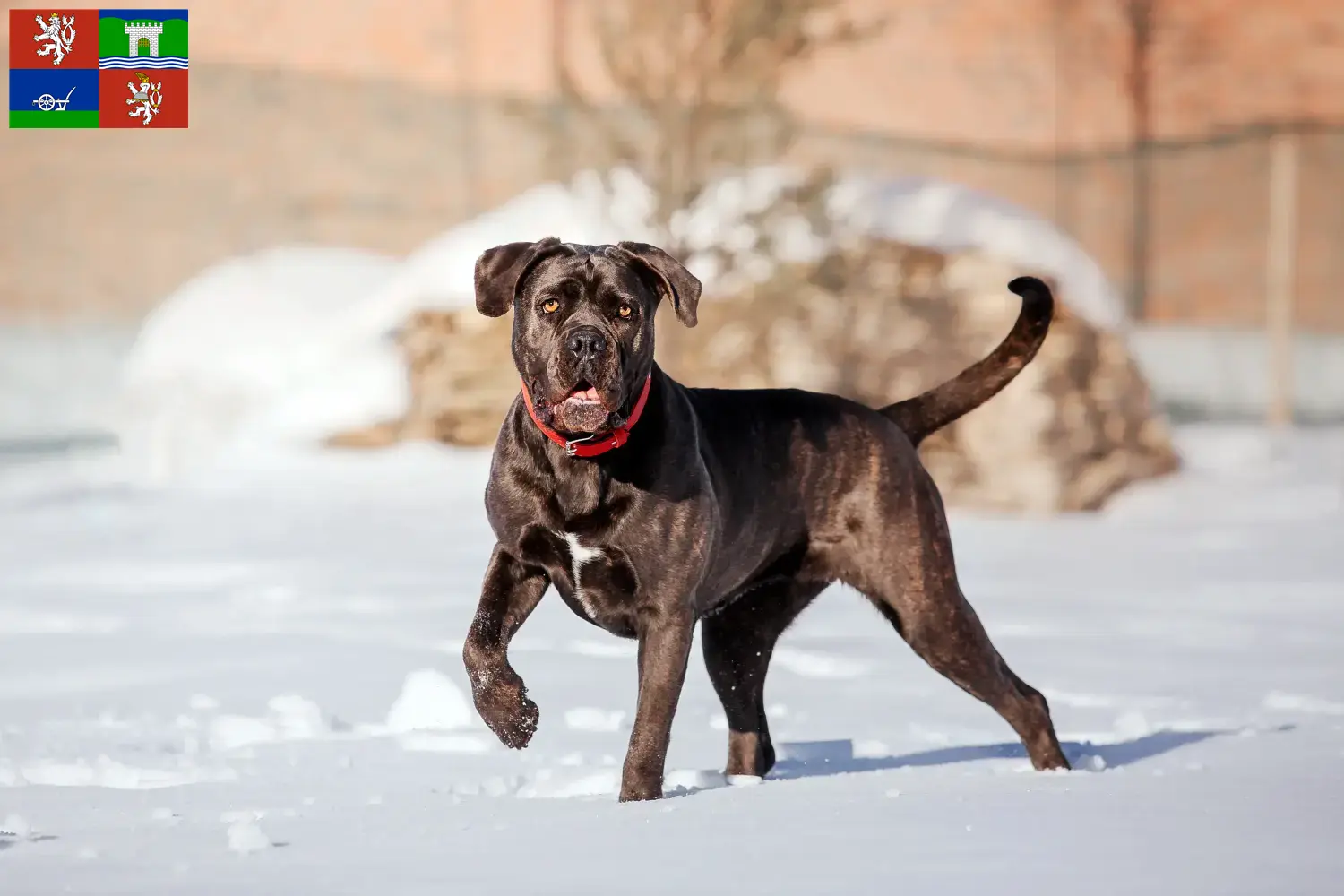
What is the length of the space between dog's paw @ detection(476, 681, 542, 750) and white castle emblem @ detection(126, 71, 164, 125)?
7.15 m

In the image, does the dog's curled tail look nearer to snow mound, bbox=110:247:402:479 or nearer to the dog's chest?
the dog's chest

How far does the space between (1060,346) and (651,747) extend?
316 inches

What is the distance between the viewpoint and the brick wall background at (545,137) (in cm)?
1295

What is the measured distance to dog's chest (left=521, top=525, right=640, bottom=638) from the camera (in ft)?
13.1

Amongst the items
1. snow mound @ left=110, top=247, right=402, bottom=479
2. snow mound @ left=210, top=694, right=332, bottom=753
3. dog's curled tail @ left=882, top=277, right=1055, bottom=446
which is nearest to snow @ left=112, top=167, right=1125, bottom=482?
snow mound @ left=110, top=247, right=402, bottom=479

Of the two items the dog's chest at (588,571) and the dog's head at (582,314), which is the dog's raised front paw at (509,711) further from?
the dog's head at (582,314)

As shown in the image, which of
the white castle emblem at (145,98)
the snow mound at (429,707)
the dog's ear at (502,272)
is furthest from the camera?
the white castle emblem at (145,98)

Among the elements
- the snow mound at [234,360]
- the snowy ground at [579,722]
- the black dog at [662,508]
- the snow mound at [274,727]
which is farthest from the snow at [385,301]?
the black dog at [662,508]

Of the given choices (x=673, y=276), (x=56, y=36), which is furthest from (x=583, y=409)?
(x=56, y=36)

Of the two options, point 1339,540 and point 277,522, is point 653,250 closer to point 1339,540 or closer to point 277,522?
point 277,522

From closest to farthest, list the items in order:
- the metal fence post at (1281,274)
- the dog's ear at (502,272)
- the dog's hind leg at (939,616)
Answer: the dog's ear at (502,272), the dog's hind leg at (939,616), the metal fence post at (1281,274)

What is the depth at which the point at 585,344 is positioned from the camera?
3803 mm

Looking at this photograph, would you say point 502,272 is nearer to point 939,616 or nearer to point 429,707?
point 939,616

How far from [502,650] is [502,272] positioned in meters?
0.90
